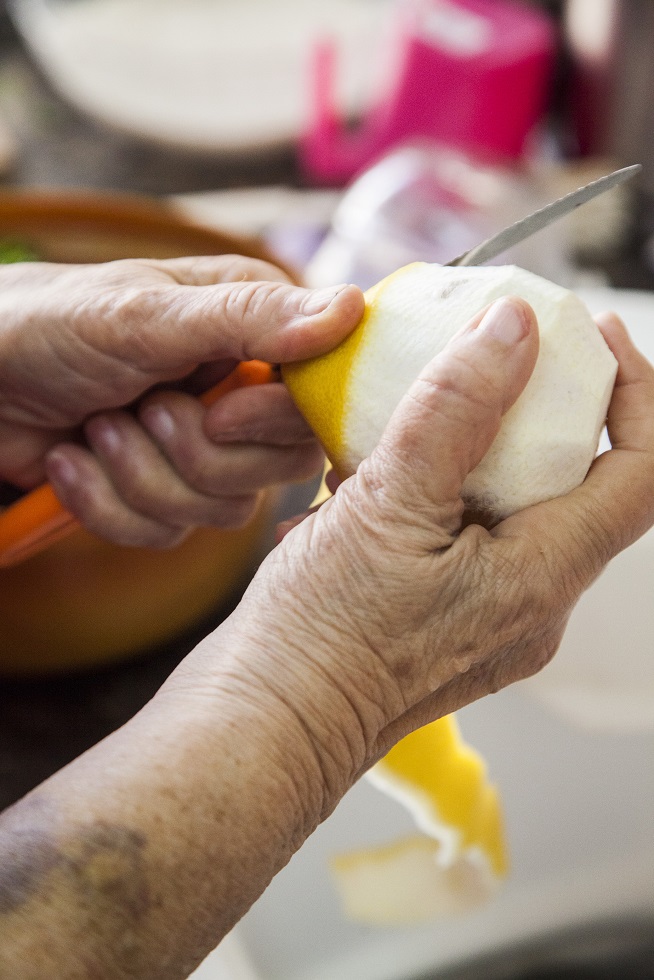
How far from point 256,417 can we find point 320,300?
0.49 ft

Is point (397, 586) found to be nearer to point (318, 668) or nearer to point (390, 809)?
point (318, 668)

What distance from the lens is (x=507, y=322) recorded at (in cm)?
40

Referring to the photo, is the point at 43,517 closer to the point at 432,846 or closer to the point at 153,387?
the point at 153,387

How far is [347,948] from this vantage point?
670 mm

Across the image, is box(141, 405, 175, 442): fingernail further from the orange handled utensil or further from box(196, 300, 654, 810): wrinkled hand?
box(196, 300, 654, 810): wrinkled hand

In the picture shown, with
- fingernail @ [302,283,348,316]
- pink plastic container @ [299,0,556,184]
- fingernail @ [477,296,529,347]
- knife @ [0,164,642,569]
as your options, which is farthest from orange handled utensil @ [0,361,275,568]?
pink plastic container @ [299,0,556,184]

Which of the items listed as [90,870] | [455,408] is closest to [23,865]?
[90,870]

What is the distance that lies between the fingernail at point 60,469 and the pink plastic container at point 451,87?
78cm

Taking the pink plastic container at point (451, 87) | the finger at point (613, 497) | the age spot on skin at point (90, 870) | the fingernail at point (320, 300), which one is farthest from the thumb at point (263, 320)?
the pink plastic container at point (451, 87)

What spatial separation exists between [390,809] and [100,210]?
1.94 ft

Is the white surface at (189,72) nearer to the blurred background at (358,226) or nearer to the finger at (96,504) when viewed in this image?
the blurred background at (358,226)

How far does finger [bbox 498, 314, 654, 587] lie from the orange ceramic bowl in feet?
1.01

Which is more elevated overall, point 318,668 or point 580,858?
point 318,668

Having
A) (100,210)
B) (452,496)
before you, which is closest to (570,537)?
(452,496)
